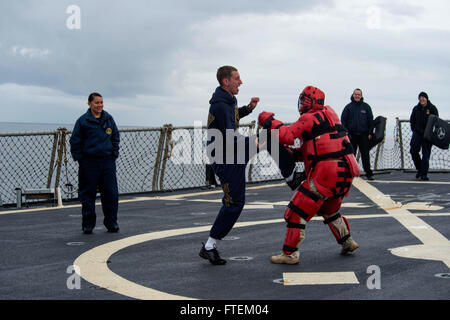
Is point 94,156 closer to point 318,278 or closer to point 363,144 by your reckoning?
point 318,278

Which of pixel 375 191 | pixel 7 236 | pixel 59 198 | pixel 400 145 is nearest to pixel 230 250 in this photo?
pixel 7 236

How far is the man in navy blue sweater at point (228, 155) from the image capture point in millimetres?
6695

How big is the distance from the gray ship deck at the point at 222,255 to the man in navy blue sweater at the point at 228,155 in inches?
15.7

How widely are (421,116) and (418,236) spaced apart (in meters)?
8.68

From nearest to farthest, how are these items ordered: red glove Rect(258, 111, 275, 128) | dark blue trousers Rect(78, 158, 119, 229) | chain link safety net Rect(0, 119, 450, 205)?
red glove Rect(258, 111, 275, 128) → dark blue trousers Rect(78, 158, 119, 229) → chain link safety net Rect(0, 119, 450, 205)

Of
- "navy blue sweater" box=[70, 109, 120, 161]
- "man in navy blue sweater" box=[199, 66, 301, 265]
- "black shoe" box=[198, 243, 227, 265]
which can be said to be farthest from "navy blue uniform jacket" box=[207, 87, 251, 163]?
"navy blue sweater" box=[70, 109, 120, 161]

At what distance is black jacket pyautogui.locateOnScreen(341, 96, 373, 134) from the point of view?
53.3 ft

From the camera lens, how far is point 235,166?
22.0 ft

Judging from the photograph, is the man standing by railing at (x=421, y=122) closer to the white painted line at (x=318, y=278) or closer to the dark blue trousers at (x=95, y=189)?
the dark blue trousers at (x=95, y=189)

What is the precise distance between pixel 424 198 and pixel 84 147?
680 centimetres

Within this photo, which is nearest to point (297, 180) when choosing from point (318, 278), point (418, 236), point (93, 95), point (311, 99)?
point (311, 99)

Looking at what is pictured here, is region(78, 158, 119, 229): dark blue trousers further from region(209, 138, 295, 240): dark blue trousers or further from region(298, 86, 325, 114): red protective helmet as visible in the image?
region(298, 86, 325, 114): red protective helmet

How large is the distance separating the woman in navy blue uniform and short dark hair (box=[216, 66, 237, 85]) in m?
2.86

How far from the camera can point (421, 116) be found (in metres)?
16.5
